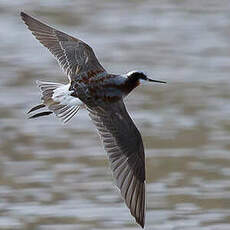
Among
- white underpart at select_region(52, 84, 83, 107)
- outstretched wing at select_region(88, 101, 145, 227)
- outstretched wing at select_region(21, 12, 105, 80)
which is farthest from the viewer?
outstretched wing at select_region(21, 12, 105, 80)

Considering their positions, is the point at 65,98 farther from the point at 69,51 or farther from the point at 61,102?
the point at 69,51

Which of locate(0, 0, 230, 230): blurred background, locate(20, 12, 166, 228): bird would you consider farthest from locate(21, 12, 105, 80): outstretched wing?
locate(0, 0, 230, 230): blurred background

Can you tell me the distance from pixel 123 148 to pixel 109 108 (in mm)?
225

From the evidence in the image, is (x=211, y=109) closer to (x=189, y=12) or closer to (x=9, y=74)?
(x=9, y=74)

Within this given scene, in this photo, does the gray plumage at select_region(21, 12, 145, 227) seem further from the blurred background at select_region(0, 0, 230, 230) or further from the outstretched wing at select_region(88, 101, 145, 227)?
the blurred background at select_region(0, 0, 230, 230)

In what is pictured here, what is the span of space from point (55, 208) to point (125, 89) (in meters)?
1.31

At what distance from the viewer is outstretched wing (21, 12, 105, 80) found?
5525 mm

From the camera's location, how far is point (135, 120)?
25.3 feet

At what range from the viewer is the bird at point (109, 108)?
524 cm

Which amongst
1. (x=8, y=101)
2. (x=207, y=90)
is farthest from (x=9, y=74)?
(x=207, y=90)

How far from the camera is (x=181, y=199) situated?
21.4 feet

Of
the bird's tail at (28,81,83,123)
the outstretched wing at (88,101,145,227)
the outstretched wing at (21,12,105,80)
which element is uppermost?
the outstretched wing at (21,12,105,80)

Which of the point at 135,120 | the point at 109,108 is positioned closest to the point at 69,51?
the point at 109,108

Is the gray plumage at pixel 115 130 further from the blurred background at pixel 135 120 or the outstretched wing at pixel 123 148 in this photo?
the blurred background at pixel 135 120
